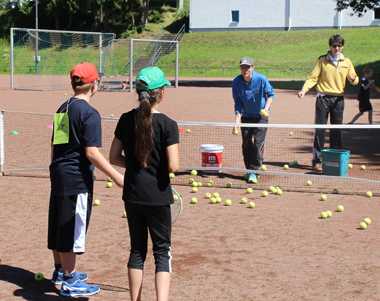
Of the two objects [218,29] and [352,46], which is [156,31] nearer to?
[218,29]

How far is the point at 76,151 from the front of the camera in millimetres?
5453

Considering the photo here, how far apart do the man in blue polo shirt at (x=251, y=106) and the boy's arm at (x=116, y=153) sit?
19.1ft

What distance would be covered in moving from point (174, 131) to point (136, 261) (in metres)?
0.97

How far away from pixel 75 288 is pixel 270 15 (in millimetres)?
71915

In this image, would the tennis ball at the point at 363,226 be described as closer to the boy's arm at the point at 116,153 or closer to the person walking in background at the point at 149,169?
the person walking in background at the point at 149,169

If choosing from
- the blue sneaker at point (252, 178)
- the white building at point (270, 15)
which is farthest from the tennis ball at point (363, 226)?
the white building at point (270, 15)

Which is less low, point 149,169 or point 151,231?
point 149,169

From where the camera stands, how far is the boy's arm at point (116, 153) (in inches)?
195

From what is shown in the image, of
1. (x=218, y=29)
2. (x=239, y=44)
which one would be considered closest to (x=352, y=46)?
(x=239, y=44)

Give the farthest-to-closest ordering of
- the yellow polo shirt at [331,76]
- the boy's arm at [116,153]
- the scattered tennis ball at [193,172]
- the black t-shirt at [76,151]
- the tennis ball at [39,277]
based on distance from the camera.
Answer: the yellow polo shirt at [331,76] → the scattered tennis ball at [193,172] → the tennis ball at [39,277] → the black t-shirt at [76,151] → the boy's arm at [116,153]

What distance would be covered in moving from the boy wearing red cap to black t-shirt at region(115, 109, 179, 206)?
59cm

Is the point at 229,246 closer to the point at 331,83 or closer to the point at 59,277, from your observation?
the point at 59,277

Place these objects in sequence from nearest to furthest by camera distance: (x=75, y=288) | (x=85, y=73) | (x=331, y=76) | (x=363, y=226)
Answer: (x=85, y=73) < (x=75, y=288) < (x=363, y=226) < (x=331, y=76)

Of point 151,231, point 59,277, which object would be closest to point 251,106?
point 59,277
